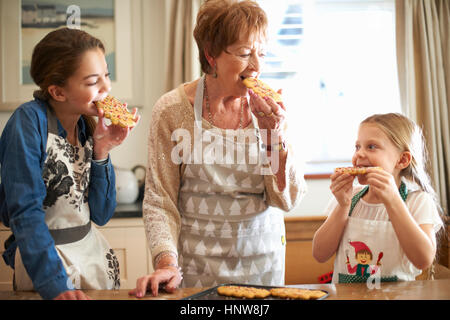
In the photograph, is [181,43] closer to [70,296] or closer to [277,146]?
[277,146]

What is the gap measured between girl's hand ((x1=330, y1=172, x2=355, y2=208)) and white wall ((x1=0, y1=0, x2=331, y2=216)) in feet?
5.97

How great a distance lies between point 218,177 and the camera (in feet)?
4.92

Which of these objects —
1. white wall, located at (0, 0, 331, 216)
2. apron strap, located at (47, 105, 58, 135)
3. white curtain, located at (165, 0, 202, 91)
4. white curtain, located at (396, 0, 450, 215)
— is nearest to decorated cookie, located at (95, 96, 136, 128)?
apron strap, located at (47, 105, 58, 135)

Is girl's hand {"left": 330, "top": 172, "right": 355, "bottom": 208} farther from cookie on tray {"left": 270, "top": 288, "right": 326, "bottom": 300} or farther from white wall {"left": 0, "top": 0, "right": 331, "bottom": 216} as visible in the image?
white wall {"left": 0, "top": 0, "right": 331, "bottom": 216}

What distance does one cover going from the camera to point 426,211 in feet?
4.66

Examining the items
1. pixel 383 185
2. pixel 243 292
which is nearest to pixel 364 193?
pixel 383 185

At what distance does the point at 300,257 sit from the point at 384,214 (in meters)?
1.49

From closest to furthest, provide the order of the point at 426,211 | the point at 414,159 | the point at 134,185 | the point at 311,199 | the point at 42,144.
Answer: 1. the point at 42,144
2. the point at 426,211
3. the point at 414,159
4. the point at 134,185
5. the point at 311,199

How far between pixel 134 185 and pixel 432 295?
7.30 ft

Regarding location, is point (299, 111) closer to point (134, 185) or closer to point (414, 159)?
point (134, 185)

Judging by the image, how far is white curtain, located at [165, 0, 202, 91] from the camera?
10.3 ft

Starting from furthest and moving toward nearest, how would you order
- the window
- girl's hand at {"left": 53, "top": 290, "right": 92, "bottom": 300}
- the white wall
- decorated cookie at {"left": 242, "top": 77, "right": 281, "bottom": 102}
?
1. the window
2. the white wall
3. decorated cookie at {"left": 242, "top": 77, "right": 281, "bottom": 102}
4. girl's hand at {"left": 53, "top": 290, "right": 92, "bottom": 300}
